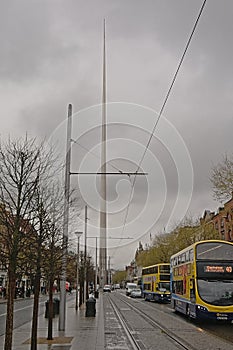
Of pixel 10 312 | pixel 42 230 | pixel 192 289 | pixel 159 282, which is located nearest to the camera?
pixel 10 312

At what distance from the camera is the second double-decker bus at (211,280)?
2564cm

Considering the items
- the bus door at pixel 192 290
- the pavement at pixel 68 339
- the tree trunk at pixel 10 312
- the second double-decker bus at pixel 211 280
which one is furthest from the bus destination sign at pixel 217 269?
the tree trunk at pixel 10 312

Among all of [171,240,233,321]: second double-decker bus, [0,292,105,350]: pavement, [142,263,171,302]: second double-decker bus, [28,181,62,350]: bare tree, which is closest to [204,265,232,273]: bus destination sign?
[171,240,233,321]: second double-decker bus

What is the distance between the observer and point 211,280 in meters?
26.1

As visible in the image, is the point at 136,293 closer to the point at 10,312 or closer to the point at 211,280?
the point at 211,280

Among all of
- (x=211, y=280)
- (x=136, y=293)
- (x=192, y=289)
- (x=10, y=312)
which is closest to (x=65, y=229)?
(x=10, y=312)

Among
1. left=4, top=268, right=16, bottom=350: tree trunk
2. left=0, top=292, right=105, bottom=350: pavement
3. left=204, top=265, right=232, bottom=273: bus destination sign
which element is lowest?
left=0, top=292, right=105, bottom=350: pavement

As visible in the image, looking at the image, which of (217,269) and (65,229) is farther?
(217,269)

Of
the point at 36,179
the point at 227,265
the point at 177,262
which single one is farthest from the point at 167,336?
the point at 177,262

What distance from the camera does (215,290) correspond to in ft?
84.8

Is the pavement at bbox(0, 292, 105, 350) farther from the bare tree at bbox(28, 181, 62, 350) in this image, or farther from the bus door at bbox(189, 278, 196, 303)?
the bus door at bbox(189, 278, 196, 303)

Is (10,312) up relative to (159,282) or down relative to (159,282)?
down

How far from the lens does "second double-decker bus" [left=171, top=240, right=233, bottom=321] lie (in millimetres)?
25641

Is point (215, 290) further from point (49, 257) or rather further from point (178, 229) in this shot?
point (178, 229)
